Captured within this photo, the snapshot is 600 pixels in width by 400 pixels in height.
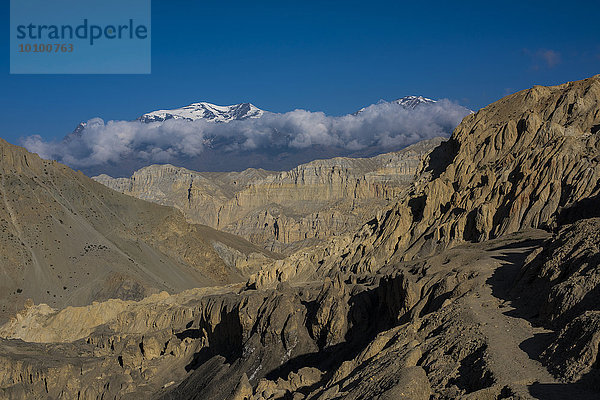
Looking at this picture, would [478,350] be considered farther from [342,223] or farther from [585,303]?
[342,223]

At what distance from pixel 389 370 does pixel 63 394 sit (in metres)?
36.6

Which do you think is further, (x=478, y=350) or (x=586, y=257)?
(x=586, y=257)

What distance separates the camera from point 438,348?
64.2ft

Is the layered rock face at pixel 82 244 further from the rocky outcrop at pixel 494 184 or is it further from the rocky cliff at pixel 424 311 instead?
the rocky outcrop at pixel 494 184

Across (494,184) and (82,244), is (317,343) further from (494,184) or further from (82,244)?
(82,244)

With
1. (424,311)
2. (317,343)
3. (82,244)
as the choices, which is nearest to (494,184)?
(317,343)

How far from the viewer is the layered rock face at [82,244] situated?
89.8 meters

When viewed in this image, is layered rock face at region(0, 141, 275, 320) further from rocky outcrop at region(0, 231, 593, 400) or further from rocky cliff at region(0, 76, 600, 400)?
rocky outcrop at region(0, 231, 593, 400)

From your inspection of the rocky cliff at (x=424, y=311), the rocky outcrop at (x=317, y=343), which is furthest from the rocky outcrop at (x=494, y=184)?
the rocky outcrop at (x=317, y=343)

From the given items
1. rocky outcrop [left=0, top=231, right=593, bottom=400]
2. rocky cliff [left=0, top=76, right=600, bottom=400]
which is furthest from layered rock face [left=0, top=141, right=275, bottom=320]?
rocky outcrop [left=0, top=231, right=593, bottom=400]

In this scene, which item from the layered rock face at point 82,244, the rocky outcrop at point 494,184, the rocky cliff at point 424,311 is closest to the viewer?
the rocky cliff at point 424,311

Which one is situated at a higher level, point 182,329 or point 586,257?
point 586,257

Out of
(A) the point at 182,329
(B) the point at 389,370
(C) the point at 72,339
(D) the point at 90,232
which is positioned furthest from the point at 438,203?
(D) the point at 90,232

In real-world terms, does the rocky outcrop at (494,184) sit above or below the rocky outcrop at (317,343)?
above
